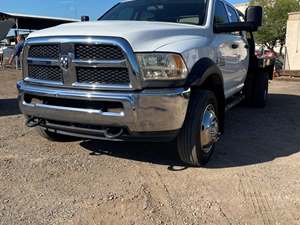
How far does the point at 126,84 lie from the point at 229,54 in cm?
250

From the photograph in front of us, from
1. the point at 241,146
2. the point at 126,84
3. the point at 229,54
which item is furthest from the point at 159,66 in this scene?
the point at 229,54

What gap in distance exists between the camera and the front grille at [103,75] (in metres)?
3.88

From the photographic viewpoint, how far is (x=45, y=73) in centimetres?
437

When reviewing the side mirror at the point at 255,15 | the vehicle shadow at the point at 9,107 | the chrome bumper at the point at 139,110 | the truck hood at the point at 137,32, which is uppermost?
the side mirror at the point at 255,15

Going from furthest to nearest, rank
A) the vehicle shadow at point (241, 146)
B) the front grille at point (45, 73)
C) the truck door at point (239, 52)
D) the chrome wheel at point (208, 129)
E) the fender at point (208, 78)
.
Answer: the truck door at point (239, 52), the vehicle shadow at point (241, 146), the chrome wheel at point (208, 129), the front grille at point (45, 73), the fender at point (208, 78)

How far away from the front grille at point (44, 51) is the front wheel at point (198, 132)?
150cm

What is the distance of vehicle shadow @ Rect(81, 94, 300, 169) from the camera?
483cm

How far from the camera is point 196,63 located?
14.1ft

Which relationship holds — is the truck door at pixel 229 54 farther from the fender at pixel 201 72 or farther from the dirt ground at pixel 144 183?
the dirt ground at pixel 144 183

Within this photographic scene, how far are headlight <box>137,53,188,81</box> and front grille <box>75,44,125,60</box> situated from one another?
0.21 m

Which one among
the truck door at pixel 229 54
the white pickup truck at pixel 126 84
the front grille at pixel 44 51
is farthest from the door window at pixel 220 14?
the front grille at pixel 44 51

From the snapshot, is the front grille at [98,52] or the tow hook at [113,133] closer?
the front grille at [98,52]

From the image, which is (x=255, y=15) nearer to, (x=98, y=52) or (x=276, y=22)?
(x=98, y=52)

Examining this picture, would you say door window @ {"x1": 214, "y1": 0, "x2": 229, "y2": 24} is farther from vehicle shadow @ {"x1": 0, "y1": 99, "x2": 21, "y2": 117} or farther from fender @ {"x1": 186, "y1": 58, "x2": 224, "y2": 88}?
vehicle shadow @ {"x1": 0, "y1": 99, "x2": 21, "y2": 117}
